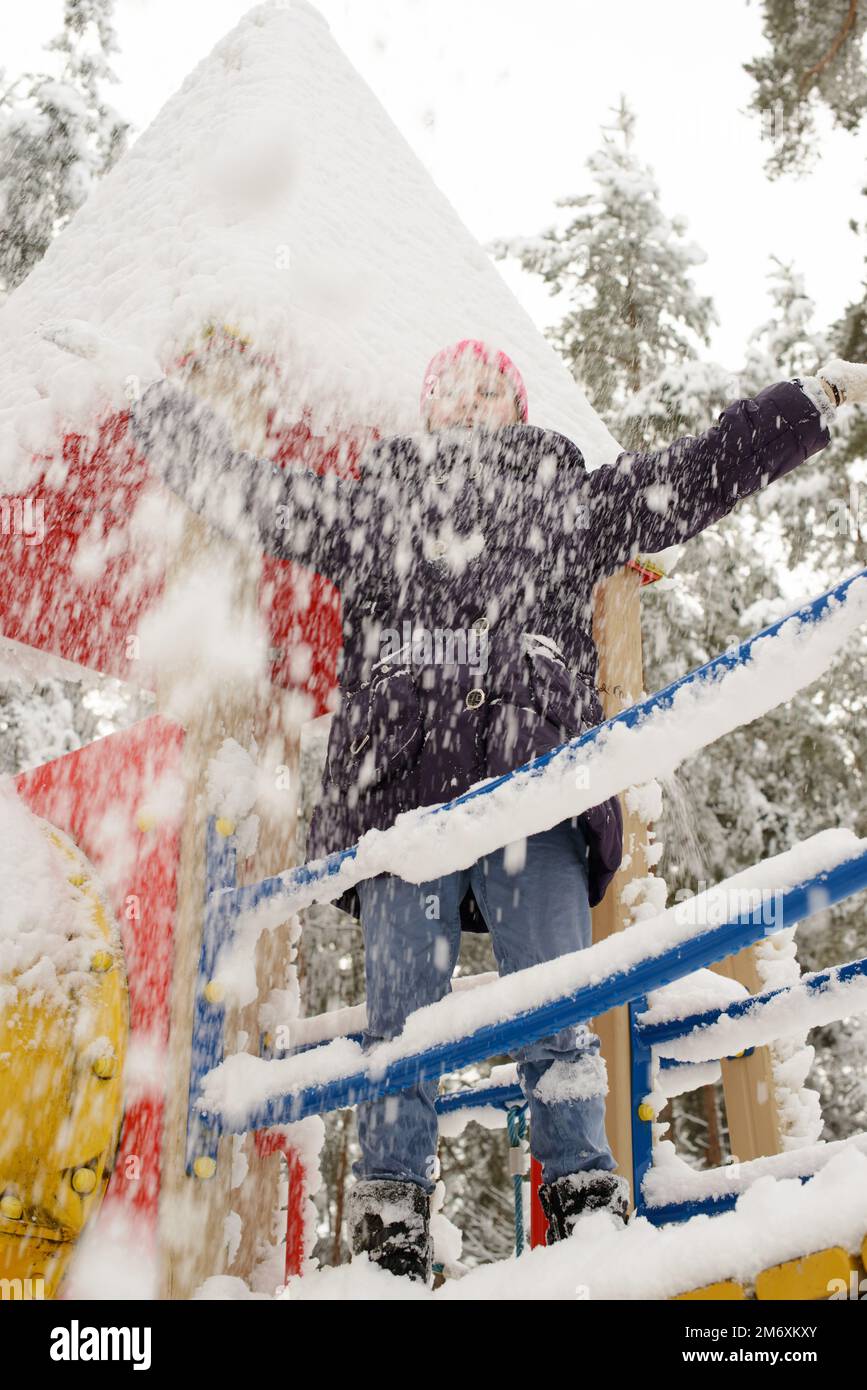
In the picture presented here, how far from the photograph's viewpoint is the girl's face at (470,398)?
2525 millimetres

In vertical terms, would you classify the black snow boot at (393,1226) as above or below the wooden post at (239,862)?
below

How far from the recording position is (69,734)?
9.08 m

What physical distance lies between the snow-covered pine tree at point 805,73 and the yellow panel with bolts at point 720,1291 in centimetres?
873

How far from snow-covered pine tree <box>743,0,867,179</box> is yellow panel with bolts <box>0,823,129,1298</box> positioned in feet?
27.3

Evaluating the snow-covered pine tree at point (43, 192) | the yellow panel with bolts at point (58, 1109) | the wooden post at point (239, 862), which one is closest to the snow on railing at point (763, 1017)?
the wooden post at point (239, 862)

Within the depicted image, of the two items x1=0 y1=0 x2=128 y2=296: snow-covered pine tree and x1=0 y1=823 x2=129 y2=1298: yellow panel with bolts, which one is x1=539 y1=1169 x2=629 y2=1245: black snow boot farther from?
x1=0 y1=0 x2=128 y2=296: snow-covered pine tree

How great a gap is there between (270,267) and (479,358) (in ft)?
1.61

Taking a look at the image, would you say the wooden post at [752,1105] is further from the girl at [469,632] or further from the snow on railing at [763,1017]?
the girl at [469,632]

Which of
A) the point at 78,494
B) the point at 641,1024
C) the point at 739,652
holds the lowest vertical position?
the point at 641,1024

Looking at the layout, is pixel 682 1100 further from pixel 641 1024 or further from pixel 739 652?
pixel 739 652

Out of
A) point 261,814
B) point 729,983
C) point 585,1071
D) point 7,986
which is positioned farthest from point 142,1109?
point 729,983

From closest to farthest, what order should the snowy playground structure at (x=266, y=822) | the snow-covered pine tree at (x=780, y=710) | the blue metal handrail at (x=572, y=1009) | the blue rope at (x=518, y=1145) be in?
the blue metal handrail at (x=572, y=1009)
the snowy playground structure at (x=266, y=822)
the blue rope at (x=518, y=1145)
the snow-covered pine tree at (x=780, y=710)

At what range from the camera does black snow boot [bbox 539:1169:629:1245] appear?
73.9 inches

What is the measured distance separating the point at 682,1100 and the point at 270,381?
9.90m
